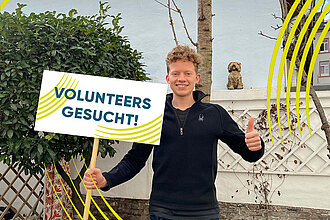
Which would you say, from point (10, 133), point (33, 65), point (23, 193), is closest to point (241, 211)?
point (10, 133)

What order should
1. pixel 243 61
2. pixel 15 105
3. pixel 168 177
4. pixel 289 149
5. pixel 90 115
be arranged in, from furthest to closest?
pixel 243 61, pixel 289 149, pixel 15 105, pixel 90 115, pixel 168 177

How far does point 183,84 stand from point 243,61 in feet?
13.0

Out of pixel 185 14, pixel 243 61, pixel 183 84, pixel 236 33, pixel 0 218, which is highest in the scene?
pixel 185 14

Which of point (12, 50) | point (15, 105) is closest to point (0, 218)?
point (15, 105)

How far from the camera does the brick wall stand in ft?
12.8

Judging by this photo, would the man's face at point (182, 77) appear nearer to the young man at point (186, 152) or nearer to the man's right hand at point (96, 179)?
the young man at point (186, 152)

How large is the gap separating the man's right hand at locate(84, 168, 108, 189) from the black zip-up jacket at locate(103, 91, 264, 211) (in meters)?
0.03

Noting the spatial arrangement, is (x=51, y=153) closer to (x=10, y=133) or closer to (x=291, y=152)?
(x=10, y=133)

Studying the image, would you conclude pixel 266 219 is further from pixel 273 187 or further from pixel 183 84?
pixel 183 84

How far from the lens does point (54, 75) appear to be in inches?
78.7

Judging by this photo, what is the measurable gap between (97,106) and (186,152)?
0.54 m

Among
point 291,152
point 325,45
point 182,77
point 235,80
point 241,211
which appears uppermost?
point 325,45

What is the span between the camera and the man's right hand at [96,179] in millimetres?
1780

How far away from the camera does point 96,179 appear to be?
5.91 ft
